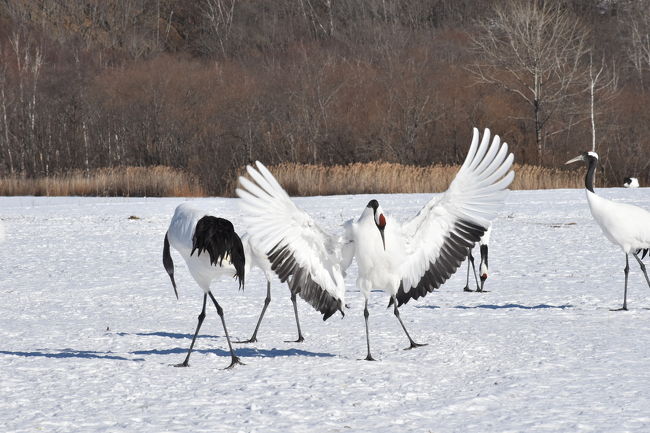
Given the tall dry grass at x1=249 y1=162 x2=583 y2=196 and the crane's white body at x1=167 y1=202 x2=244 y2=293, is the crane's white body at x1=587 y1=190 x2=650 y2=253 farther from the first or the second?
the tall dry grass at x1=249 y1=162 x2=583 y2=196

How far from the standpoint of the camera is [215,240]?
21.5ft

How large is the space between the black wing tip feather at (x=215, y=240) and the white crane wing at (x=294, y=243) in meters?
0.23

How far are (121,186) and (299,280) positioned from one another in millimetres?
23747

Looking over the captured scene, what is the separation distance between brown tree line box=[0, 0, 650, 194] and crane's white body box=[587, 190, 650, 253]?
2404 centimetres

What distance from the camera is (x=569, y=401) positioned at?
573cm

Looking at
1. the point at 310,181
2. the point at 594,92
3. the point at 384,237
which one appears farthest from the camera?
the point at 594,92

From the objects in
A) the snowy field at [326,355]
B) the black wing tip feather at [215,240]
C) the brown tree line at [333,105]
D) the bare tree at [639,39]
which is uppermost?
the bare tree at [639,39]

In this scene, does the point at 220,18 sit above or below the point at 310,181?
above

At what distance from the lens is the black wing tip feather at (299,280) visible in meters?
6.71

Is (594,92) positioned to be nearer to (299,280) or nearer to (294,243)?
(299,280)

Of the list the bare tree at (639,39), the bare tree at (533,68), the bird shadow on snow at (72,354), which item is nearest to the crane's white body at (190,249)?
the bird shadow on snow at (72,354)

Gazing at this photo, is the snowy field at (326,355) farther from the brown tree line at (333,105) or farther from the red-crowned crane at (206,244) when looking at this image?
the brown tree line at (333,105)

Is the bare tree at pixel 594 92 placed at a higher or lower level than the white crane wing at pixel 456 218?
higher

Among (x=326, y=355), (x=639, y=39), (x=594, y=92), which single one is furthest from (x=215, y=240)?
(x=639, y=39)
